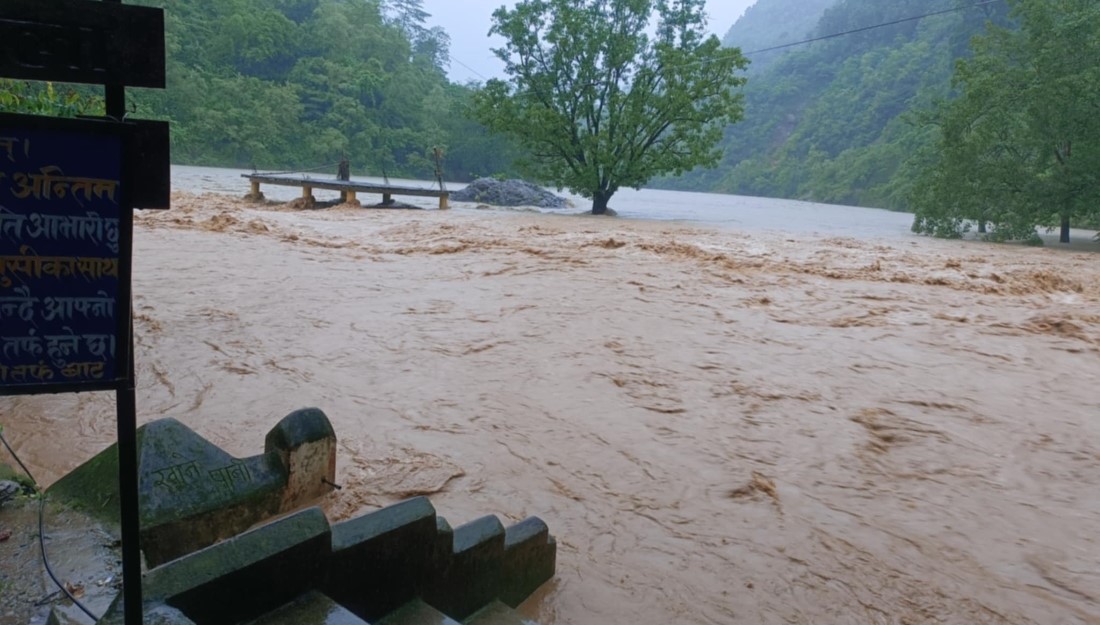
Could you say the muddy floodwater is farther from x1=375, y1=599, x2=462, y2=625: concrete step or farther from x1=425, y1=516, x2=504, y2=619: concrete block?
x1=375, y1=599, x2=462, y2=625: concrete step

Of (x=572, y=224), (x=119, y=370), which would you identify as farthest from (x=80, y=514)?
(x=572, y=224)

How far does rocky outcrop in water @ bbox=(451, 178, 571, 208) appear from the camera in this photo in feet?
91.3

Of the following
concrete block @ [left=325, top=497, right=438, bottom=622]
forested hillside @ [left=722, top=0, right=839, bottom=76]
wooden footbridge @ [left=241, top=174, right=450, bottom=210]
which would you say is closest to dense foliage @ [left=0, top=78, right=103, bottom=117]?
concrete block @ [left=325, top=497, right=438, bottom=622]

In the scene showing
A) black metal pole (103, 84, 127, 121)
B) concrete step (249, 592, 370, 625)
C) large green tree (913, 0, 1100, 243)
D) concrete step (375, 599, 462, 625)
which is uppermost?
large green tree (913, 0, 1100, 243)

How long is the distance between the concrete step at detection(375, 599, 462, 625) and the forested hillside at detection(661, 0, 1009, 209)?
152 feet

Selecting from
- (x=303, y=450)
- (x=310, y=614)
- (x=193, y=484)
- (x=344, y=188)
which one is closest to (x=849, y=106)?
(x=344, y=188)

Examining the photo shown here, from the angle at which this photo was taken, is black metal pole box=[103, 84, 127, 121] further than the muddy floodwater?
No

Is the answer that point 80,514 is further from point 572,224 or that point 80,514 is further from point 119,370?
point 572,224

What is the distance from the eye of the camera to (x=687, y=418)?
15.4ft

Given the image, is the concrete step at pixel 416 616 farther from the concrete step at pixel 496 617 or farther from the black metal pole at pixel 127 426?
the black metal pole at pixel 127 426

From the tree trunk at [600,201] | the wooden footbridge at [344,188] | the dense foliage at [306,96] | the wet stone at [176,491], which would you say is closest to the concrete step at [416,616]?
the wet stone at [176,491]

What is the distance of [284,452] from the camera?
2.99 m

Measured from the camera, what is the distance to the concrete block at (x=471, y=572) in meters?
2.33

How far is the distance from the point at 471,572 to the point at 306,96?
47.5 meters
